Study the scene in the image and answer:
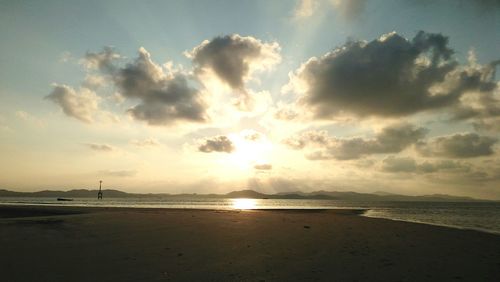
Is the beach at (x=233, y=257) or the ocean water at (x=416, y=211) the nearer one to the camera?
the beach at (x=233, y=257)

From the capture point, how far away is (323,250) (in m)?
15.0

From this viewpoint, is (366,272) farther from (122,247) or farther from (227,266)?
(122,247)

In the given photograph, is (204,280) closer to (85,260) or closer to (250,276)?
(250,276)

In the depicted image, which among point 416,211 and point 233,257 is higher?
point 233,257

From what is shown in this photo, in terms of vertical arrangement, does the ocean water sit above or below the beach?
below

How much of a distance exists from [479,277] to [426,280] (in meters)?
2.33

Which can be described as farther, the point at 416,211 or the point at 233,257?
the point at 416,211

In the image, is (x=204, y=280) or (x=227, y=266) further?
(x=227, y=266)

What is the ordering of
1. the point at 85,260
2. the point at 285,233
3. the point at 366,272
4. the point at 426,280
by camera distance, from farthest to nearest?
the point at 285,233 < the point at 85,260 < the point at 366,272 < the point at 426,280

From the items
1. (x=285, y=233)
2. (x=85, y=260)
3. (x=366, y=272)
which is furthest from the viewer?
(x=285, y=233)

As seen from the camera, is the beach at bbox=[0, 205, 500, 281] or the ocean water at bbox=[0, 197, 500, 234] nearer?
the beach at bbox=[0, 205, 500, 281]

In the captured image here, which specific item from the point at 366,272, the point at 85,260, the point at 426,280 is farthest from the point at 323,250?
the point at 85,260

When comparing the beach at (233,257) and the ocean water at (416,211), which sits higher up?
the beach at (233,257)

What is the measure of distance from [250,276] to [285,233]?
10.5m
